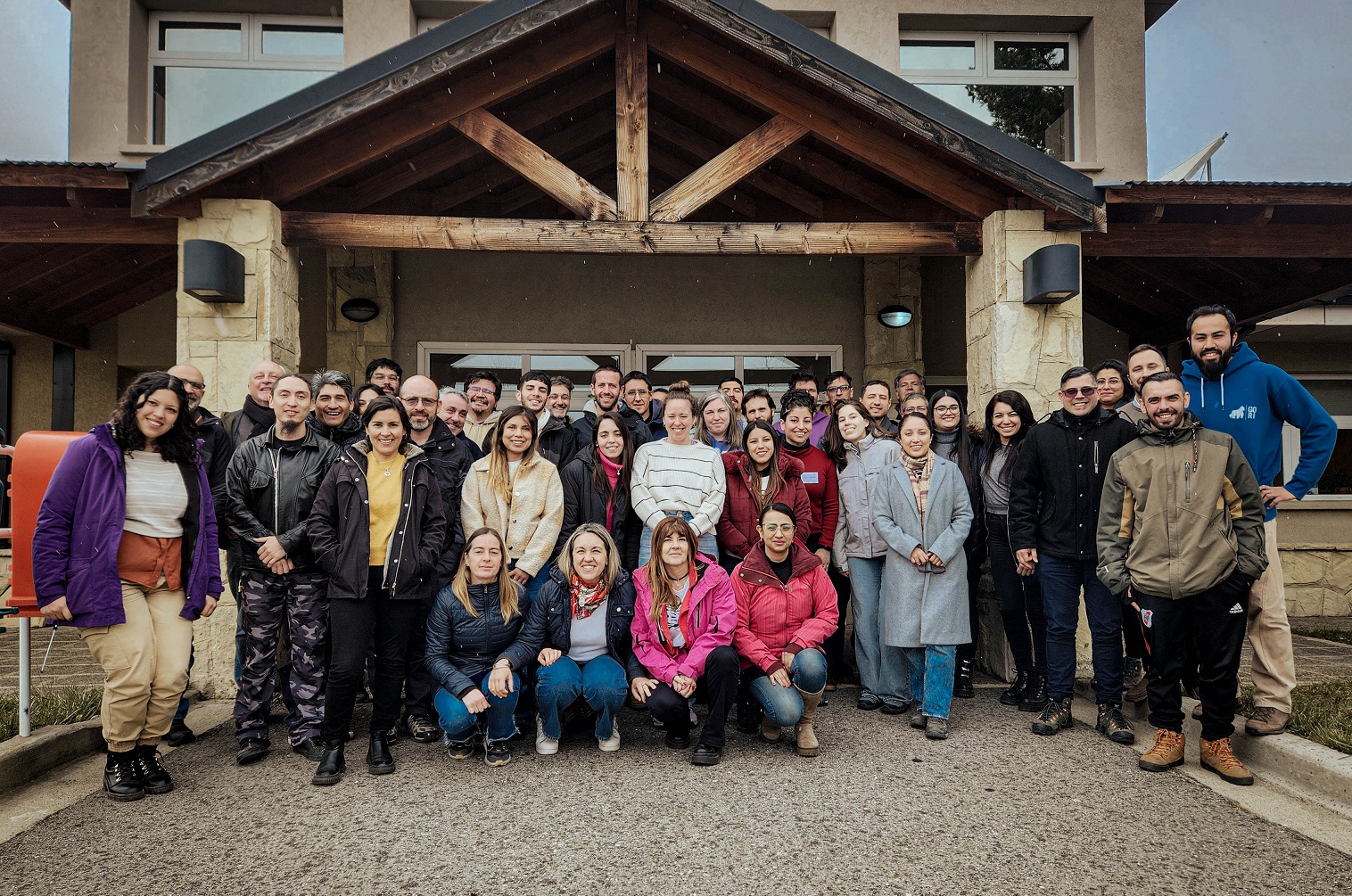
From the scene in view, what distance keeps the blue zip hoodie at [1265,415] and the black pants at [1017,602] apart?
3.84ft

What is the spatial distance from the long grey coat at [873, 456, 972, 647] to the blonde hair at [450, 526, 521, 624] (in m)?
2.04

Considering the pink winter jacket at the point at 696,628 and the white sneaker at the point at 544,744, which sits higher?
the pink winter jacket at the point at 696,628

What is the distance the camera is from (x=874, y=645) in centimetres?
464

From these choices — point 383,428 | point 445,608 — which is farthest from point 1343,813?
point 383,428

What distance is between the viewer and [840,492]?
4898mm

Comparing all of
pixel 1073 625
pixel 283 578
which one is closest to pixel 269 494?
pixel 283 578

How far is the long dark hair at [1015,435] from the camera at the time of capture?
461cm

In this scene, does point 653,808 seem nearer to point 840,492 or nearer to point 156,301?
point 840,492

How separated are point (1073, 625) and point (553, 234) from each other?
3.87 m

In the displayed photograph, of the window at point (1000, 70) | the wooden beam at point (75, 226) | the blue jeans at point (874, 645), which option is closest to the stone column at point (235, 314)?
the wooden beam at point (75, 226)

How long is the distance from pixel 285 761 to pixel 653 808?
1.86 m

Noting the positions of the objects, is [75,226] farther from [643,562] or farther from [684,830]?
[684,830]

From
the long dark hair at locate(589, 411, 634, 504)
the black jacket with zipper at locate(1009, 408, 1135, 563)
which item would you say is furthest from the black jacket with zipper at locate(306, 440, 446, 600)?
the black jacket with zipper at locate(1009, 408, 1135, 563)

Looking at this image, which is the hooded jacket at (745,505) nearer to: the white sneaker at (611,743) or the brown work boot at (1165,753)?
the white sneaker at (611,743)
